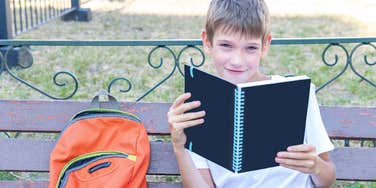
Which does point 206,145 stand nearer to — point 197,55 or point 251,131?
point 251,131

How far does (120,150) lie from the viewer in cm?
225

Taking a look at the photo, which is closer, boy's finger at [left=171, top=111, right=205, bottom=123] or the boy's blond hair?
boy's finger at [left=171, top=111, right=205, bottom=123]

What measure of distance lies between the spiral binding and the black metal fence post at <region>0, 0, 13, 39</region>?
15.4 ft

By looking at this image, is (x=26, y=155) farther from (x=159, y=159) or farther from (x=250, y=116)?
(x=250, y=116)

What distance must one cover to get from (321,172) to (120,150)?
75 cm

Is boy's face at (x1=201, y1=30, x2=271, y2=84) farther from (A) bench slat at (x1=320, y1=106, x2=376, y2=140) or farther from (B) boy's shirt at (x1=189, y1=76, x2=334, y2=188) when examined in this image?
(A) bench slat at (x1=320, y1=106, x2=376, y2=140)

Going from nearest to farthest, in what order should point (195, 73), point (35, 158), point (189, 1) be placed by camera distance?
point (195, 73)
point (35, 158)
point (189, 1)

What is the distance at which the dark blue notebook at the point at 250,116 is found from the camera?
1672 millimetres

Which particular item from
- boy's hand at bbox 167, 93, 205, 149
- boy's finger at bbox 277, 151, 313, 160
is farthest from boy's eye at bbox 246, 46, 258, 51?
boy's finger at bbox 277, 151, 313, 160

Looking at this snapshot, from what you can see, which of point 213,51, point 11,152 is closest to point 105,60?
point 11,152

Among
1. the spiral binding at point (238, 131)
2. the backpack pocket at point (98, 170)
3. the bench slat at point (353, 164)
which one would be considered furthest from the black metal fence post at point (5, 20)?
the spiral binding at point (238, 131)

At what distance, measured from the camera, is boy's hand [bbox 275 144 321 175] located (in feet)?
5.85

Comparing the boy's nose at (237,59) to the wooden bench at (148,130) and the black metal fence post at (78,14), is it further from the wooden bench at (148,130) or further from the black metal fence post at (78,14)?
the black metal fence post at (78,14)

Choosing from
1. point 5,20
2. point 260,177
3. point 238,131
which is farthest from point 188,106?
point 5,20
